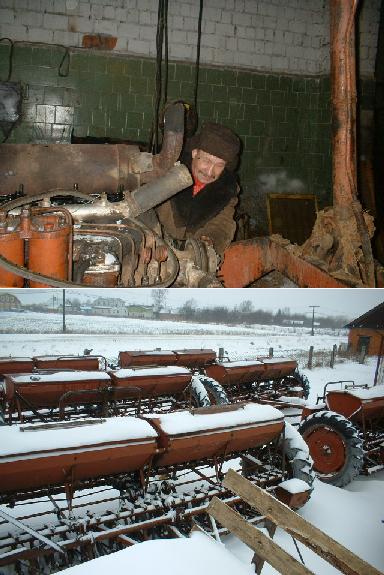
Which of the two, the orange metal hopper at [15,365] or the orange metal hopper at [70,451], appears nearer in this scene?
the orange metal hopper at [70,451]

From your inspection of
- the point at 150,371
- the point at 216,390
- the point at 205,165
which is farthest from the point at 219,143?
the point at 216,390

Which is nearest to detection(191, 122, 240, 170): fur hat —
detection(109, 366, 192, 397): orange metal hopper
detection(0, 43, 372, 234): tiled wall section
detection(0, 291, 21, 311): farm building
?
detection(0, 43, 372, 234): tiled wall section

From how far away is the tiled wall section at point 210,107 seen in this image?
3490mm

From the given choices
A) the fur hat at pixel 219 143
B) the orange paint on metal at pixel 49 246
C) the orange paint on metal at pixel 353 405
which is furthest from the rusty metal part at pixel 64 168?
the orange paint on metal at pixel 353 405

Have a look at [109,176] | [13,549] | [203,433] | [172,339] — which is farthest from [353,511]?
[109,176]

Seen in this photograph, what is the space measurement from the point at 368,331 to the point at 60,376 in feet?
5.93

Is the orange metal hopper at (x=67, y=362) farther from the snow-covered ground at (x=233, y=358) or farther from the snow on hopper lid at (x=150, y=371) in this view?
the snow on hopper lid at (x=150, y=371)

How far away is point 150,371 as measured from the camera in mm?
3029

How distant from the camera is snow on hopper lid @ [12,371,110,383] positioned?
2.42 m

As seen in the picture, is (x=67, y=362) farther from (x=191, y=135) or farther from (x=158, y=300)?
(x=191, y=135)

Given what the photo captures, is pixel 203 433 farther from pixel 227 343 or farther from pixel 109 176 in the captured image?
pixel 109 176

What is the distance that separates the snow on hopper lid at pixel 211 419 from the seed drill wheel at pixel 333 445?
67 cm

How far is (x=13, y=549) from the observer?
1.84 m

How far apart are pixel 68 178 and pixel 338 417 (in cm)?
246
